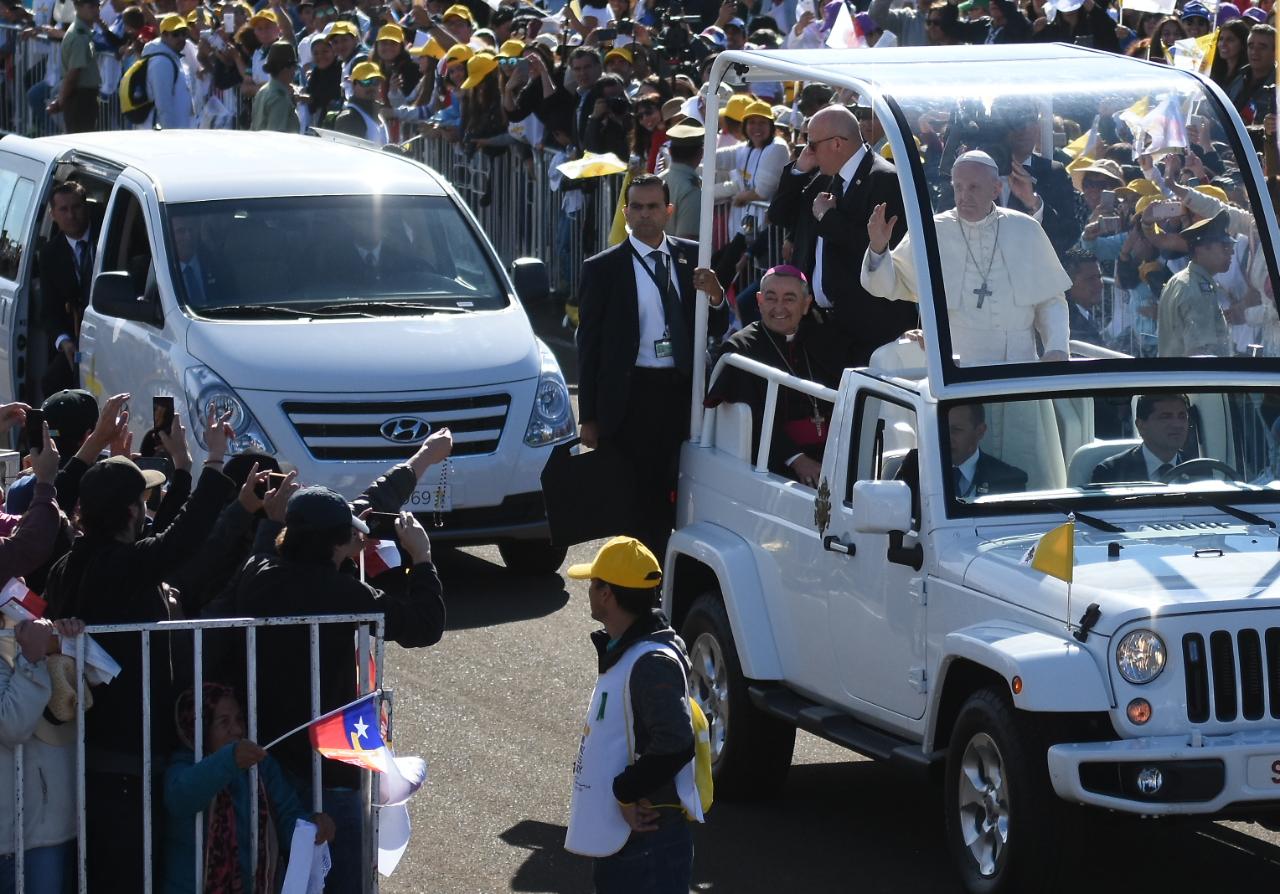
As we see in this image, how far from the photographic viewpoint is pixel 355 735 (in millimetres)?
5613

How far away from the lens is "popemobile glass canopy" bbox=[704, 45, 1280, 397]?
7.39 m

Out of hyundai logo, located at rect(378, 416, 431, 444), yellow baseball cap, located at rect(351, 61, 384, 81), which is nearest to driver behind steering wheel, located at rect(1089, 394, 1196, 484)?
hyundai logo, located at rect(378, 416, 431, 444)

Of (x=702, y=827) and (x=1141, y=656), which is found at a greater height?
(x=1141, y=656)

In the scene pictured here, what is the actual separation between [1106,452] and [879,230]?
3.91 feet

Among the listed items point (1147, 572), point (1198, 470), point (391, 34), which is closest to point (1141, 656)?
point (1147, 572)

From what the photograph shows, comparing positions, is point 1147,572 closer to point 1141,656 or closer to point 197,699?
point 1141,656

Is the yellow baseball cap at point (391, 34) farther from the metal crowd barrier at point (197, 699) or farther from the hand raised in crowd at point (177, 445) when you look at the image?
the metal crowd barrier at point (197, 699)

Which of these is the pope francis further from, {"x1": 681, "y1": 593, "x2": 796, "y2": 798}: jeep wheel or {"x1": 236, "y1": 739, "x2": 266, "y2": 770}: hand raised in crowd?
{"x1": 236, "y1": 739, "x2": 266, "y2": 770}: hand raised in crowd

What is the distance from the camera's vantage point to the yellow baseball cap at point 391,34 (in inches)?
870

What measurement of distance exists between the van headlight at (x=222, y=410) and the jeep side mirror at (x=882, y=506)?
174 inches

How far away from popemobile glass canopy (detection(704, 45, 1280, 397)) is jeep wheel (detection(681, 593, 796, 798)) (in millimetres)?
1431

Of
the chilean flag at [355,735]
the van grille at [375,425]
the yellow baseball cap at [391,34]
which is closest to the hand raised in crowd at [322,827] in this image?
the chilean flag at [355,735]

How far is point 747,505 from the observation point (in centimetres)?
819

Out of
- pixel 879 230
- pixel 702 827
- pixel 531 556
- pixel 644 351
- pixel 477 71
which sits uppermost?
pixel 879 230
